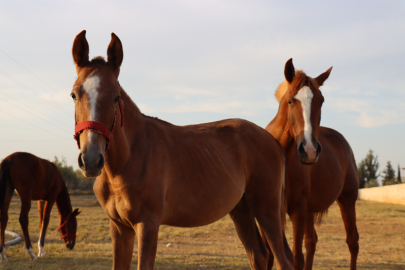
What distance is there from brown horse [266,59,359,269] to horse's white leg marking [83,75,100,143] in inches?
85.4

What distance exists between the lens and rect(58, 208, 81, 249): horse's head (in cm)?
820

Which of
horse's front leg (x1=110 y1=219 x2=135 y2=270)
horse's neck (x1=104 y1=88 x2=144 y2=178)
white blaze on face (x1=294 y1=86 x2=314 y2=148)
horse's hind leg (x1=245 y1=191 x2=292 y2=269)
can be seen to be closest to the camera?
horse's neck (x1=104 y1=88 x2=144 y2=178)

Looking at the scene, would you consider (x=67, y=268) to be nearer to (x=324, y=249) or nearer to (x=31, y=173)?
(x=31, y=173)

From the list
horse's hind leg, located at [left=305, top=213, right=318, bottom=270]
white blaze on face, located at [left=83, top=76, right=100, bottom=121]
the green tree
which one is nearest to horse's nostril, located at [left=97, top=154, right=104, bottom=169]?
white blaze on face, located at [left=83, top=76, right=100, bottom=121]

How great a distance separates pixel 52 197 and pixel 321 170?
6.91m

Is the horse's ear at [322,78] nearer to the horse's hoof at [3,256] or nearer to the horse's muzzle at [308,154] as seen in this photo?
the horse's muzzle at [308,154]

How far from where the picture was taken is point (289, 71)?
422cm

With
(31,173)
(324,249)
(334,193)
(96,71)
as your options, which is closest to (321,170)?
(334,193)

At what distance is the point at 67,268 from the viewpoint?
626cm

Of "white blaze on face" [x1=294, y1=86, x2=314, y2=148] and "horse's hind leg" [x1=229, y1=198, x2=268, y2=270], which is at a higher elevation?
"white blaze on face" [x1=294, y1=86, x2=314, y2=148]

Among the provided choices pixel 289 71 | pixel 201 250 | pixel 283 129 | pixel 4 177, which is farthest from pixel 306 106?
pixel 4 177

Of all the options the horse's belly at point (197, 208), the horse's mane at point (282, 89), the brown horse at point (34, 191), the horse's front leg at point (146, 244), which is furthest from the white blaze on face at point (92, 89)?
the brown horse at point (34, 191)

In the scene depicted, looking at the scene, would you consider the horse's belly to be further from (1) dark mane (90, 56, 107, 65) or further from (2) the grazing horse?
(1) dark mane (90, 56, 107, 65)

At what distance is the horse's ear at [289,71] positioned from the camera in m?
4.20
